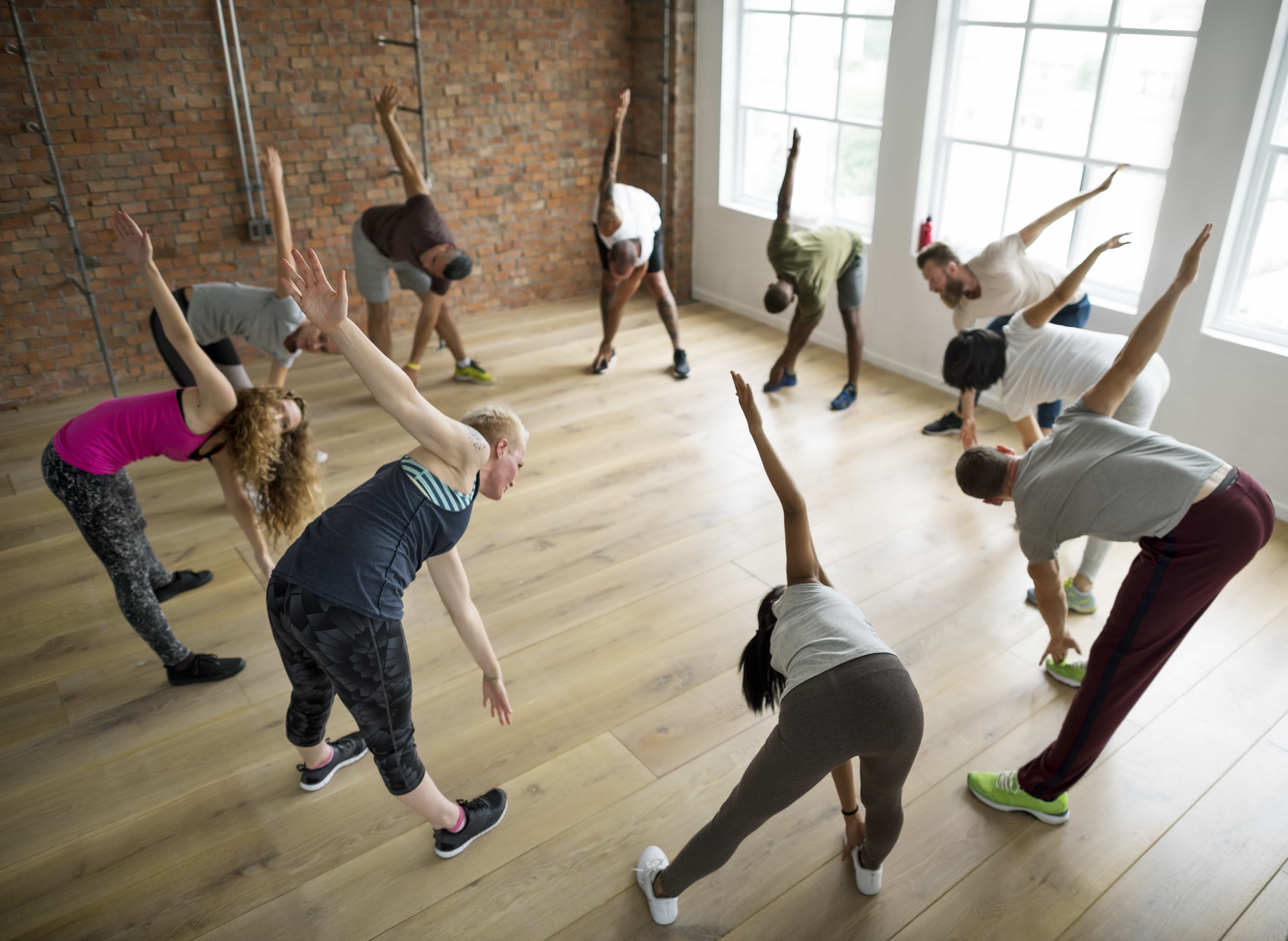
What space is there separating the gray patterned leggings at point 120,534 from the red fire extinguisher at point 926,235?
3.93 metres

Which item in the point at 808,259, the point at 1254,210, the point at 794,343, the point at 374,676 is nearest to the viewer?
the point at 374,676

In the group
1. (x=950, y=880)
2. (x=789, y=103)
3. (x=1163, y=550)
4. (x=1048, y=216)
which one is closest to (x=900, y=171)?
(x=789, y=103)

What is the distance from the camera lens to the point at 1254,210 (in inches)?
152

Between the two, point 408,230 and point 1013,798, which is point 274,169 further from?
point 1013,798

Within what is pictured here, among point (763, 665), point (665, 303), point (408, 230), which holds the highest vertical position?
point (408, 230)

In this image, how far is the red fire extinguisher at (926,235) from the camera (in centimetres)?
493

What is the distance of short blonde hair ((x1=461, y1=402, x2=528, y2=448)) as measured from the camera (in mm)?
2098

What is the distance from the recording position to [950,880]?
2354 millimetres

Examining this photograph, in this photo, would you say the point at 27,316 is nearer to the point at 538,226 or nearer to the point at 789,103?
the point at 538,226

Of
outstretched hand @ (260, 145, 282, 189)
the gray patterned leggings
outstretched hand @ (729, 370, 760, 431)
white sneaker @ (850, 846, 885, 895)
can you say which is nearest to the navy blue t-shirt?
outstretched hand @ (729, 370, 760, 431)

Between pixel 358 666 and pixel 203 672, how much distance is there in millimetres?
1389

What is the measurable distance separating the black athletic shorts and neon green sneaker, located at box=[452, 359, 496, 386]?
3.10 feet

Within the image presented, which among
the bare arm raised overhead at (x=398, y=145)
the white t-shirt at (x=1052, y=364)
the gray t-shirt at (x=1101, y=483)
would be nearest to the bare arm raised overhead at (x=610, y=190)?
the bare arm raised overhead at (x=398, y=145)

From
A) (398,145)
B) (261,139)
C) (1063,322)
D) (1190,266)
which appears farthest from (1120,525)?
(261,139)
